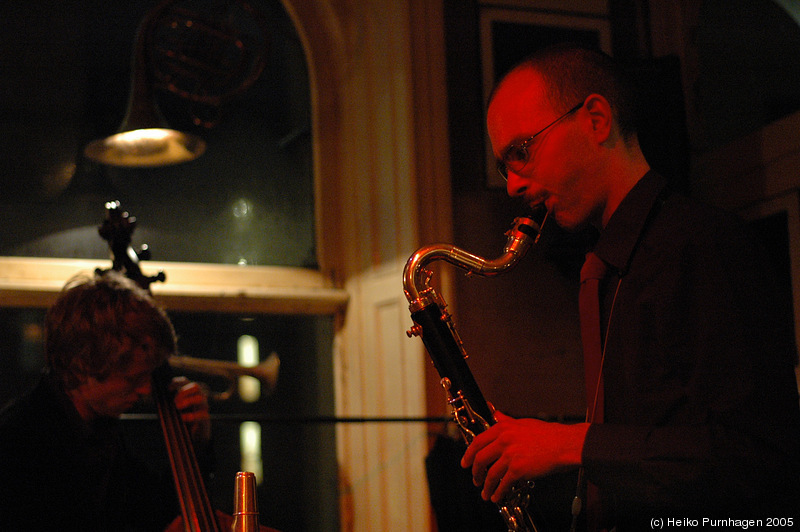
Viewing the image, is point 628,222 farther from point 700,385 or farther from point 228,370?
point 228,370

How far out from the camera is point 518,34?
298 centimetres

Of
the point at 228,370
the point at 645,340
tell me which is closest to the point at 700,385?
the point at 645,340

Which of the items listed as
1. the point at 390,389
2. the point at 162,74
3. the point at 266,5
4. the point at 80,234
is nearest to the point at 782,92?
the point at 390,389

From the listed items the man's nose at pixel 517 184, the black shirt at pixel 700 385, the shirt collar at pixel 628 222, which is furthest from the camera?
the man's nose at pixel 517 184

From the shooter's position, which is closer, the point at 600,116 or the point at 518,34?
the point at 600,116

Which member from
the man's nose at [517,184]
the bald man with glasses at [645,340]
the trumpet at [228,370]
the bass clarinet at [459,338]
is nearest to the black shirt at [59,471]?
the trumpet at [228,370]

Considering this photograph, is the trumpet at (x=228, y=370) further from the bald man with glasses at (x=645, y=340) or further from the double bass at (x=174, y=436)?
the bald man with glasses at (x=645, y=340)

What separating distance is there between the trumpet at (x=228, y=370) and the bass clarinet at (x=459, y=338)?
1.25 meters

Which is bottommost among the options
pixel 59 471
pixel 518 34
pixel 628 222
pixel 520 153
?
pixel 59 471

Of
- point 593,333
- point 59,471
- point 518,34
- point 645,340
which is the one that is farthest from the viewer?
point 518,34

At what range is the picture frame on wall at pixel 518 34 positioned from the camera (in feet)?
9.59

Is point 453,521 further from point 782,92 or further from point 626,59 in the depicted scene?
point 782,92

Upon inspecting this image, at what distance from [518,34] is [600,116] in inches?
68.2

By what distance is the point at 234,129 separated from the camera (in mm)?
3252
